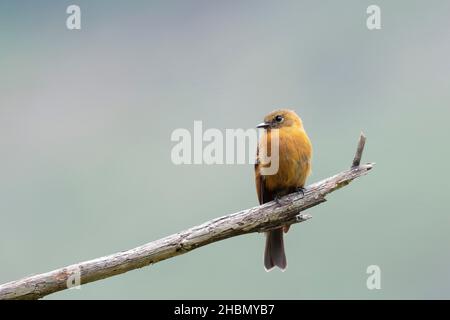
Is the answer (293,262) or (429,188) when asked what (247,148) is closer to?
(293,262)

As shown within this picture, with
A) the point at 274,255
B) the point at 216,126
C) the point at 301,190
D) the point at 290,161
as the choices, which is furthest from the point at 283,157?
the point at 216,126

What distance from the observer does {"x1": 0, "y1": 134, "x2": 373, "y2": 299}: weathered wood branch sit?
29.1 feet

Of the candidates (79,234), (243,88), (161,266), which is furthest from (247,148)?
(243,88)

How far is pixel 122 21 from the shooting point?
110812mm

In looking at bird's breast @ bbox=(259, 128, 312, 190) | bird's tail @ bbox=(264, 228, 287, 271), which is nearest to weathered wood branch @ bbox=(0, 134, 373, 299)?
bird's breast @ bbox=(259, 128, 312, 190)

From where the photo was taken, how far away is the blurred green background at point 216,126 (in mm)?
42281

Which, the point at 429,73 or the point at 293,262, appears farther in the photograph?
the point at 429,73

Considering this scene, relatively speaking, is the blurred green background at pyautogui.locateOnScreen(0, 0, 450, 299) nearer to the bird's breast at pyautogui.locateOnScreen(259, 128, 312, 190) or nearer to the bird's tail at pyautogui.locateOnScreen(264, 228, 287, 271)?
the bird's tail at pyautogui.locateOnScreen(264, 228, 287, 271)

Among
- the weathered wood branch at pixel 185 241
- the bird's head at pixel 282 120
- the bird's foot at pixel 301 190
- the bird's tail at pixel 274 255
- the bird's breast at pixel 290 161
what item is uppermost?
the bird's head at pixel 282 120

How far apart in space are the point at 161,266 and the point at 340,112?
28.3 metres

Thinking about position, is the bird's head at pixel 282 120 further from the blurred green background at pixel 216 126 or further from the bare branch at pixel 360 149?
the blurred green background at pixel 216 126

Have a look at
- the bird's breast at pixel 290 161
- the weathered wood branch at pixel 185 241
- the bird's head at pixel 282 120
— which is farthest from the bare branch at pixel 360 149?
the bird's head at pixel 282 120

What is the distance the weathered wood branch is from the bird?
14.5 inches

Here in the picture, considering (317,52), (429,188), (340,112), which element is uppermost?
(317,52)
